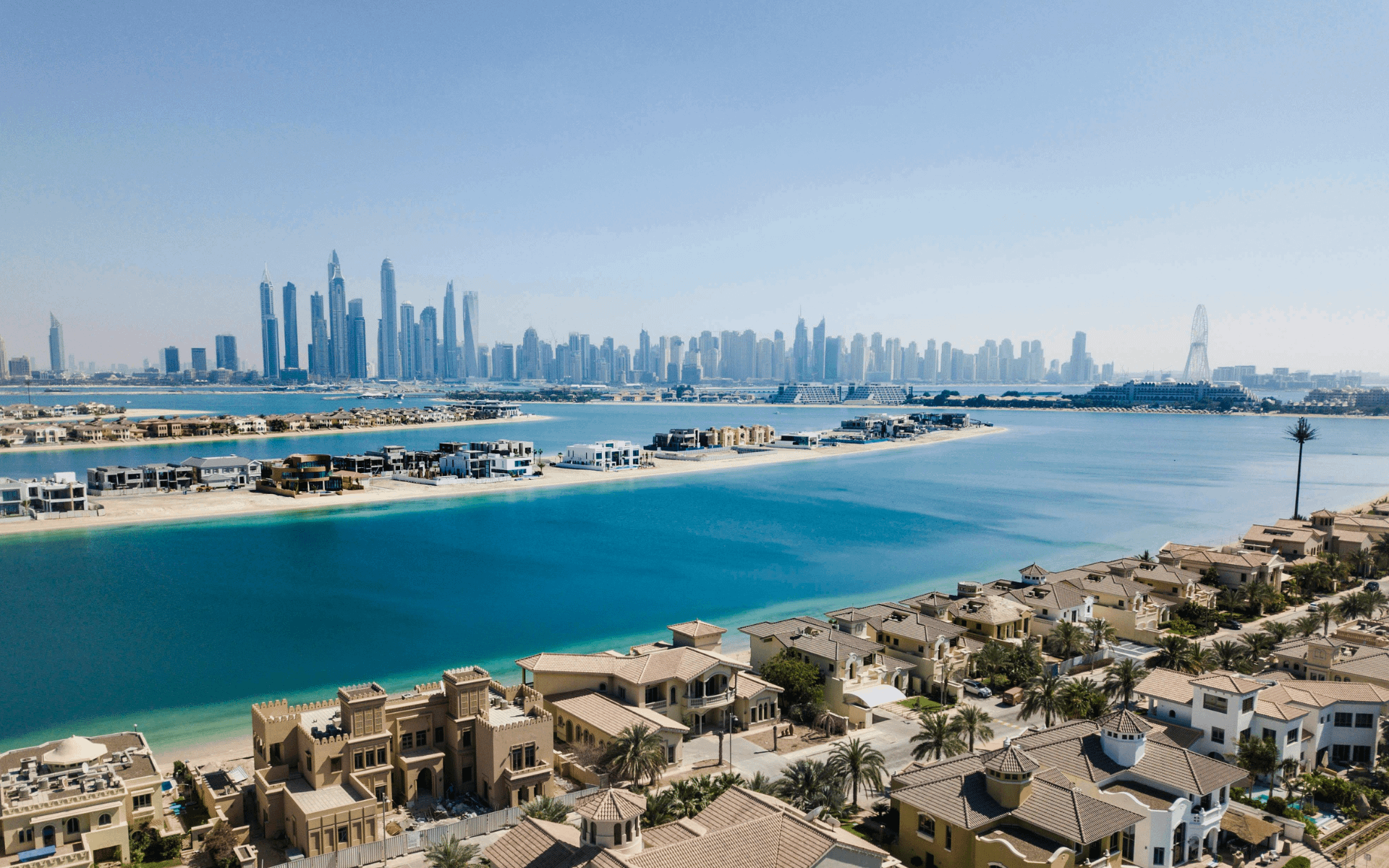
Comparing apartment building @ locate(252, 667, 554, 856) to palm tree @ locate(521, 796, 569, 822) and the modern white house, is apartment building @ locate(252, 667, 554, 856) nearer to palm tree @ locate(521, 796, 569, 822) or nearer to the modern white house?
palm tree @ locate(521, 796, 569, 822)

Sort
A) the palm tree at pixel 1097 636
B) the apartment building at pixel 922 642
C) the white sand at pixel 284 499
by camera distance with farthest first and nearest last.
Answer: the white sand at pixel 284 499, the palm tree at pixel 1097 636, the apartment building at pixel 922 642

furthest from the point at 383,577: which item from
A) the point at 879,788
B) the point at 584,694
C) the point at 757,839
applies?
the point at 757,839

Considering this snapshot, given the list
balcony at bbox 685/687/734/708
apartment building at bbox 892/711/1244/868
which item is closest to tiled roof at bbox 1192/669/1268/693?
apartment building at bbox 892/711/1244/868

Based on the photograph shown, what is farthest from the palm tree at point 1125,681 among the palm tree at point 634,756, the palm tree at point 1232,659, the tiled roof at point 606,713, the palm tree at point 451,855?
the palm tree at point 451,855

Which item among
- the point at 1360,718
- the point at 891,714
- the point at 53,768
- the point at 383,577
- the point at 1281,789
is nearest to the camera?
the point at 53,768

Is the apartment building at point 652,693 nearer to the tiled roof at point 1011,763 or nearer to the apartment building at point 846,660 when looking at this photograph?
the apartment building at point 846,660

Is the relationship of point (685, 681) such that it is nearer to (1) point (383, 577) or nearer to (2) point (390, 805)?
(2) point (390, 805)
